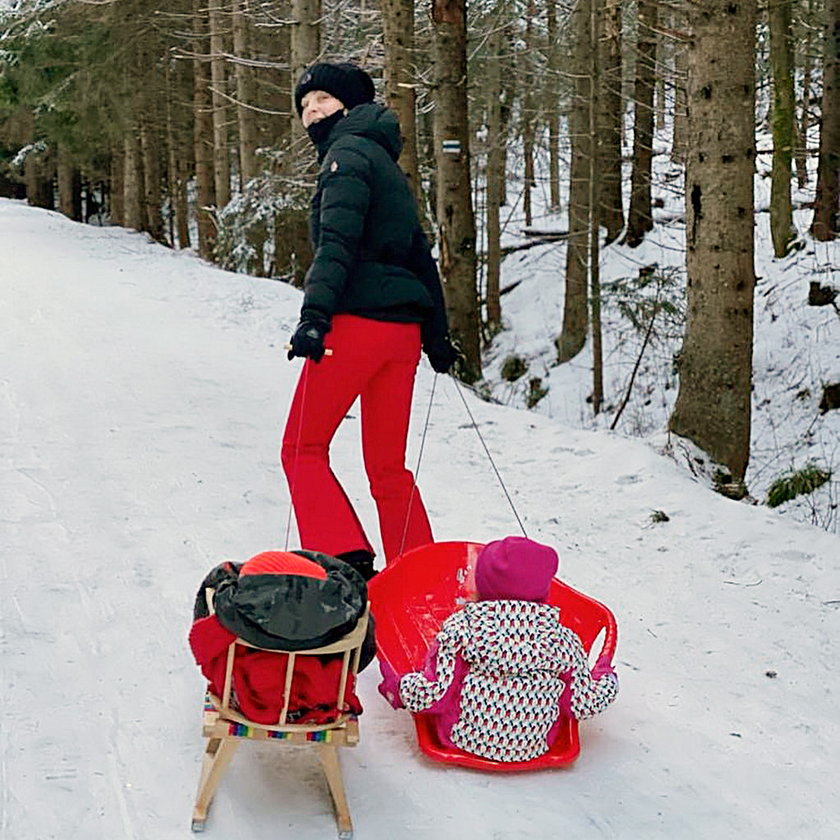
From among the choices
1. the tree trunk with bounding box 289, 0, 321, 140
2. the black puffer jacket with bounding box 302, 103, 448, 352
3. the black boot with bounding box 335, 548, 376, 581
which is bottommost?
the black boot with bounding box 335, 548, 376, 581

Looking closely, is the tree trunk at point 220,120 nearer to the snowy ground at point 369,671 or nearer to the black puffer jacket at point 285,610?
the snowy ground at point 369,671

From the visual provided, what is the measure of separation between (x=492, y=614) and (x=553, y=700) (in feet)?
1.05

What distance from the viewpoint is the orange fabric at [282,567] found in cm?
290

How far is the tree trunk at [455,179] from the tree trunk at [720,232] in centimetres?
426

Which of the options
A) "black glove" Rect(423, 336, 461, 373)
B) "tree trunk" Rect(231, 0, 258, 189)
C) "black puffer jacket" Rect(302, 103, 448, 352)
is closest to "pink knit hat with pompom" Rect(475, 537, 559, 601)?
"black puffer jacket" Rect(302, 103, 448, 352)

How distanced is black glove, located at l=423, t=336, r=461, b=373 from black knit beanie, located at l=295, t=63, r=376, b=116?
1.00m

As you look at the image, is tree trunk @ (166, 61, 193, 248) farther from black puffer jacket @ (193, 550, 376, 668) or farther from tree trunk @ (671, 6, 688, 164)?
black puffer jacket @ (193, 550, 376, 668)

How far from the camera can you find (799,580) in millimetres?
5059

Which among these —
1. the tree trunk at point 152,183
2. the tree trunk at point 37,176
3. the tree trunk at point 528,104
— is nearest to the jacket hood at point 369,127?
the tree trunk at point 528,104

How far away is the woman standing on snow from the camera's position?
4141 millimetres

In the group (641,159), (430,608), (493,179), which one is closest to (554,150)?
(493,179)

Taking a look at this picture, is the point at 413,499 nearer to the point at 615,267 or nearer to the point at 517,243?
the point at 615,267

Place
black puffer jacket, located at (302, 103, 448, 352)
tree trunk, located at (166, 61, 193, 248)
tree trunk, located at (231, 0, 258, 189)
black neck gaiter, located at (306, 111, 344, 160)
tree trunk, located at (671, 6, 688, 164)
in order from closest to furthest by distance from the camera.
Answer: black puffer jacket, located at (302, 103, 448, 352) < black neck gaiter, located at (306, 111, 344, 160) < tree trunk, located at (671, 6, 688, 164) < tree trunk, located at (231, 0, 258, 189) < tree trunk, located at (166, 61, 193, 248)

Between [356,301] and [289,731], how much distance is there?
1842mm
